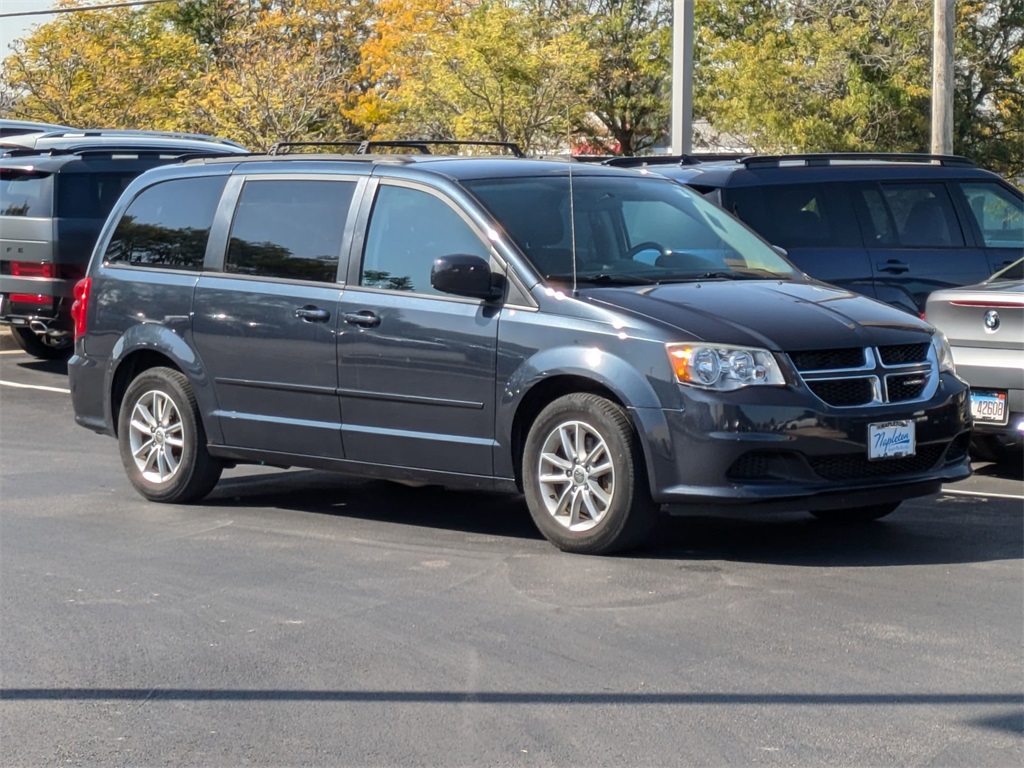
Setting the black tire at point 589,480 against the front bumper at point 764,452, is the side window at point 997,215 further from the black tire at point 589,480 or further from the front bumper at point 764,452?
the black tire at point 589,480

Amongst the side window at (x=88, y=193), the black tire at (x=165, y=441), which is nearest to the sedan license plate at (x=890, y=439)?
the black tire at (x=165, y=441)

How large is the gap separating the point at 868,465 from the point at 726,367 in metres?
0.82

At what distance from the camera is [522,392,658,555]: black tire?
23.6 feet

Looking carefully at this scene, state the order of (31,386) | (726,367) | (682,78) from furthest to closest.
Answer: (682,78) → (31,386) → (726,367)

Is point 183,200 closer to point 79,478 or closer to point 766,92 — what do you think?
point 79,478

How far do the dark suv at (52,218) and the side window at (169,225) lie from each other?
5.31 meters

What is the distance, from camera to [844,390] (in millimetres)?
7172

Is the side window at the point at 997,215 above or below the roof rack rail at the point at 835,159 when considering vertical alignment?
below

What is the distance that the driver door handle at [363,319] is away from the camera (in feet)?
26.3

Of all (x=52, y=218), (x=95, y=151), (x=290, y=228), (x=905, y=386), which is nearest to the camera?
(x=905, y=386)

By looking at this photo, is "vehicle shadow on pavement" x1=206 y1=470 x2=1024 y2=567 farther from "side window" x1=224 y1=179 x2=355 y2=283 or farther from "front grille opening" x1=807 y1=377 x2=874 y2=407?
"side window" x1=224 y1=179 x2=355 y2=283

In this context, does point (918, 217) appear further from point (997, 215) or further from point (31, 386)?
point (31, 386)

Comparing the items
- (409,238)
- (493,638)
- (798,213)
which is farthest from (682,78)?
(493,638)

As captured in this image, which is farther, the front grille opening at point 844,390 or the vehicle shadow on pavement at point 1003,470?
the vehicle shadow on pavement at point 1003,470
